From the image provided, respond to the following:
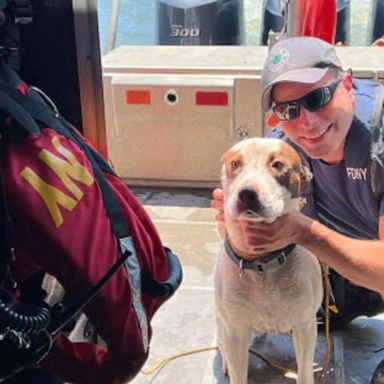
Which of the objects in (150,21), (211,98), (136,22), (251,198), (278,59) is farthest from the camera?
(136,22)

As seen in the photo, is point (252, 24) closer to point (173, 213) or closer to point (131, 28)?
point (131, 28)

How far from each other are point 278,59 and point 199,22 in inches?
246

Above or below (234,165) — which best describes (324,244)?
below

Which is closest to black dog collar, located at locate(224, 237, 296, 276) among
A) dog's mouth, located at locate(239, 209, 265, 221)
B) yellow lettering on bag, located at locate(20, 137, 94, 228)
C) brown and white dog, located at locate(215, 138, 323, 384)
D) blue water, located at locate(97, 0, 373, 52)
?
brown and white dog, located at locate(215, 138, 323, 384)

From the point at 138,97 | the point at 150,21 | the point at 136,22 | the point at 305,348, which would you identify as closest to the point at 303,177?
the point at 305,348

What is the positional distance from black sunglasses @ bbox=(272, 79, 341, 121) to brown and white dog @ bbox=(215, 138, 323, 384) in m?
0.16

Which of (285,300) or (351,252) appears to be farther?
(285,300)

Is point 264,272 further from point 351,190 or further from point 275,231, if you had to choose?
point 351,190

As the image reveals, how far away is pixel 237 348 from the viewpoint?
247cm

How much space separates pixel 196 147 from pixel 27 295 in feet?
10.7

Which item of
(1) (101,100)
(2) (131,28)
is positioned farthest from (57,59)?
(2) (131,28)

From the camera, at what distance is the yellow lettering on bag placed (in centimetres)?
149

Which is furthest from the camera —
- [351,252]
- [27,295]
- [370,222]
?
[370,222]

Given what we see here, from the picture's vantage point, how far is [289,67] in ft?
7.68
